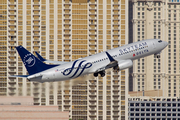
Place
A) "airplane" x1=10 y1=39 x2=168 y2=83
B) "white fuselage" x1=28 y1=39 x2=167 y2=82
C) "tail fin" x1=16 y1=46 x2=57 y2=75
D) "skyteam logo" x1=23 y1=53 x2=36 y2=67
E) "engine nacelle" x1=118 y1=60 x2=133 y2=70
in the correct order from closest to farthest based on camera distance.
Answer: "white fuselage" x1=28 y1=39 x2=167 y2=82
"airplane" x1=10 y1=39 x2=168 y2=83
"tail fin" x1=16 y1=46 x2=57 y2=75
"skyteam logo" x1=23 y1=53 x2=36 y2=67
"engine nacelle" x1=118 y1=60 x2=133 y2=70

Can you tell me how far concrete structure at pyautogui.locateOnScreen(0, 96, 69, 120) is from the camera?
167 m

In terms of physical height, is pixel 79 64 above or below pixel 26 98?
above

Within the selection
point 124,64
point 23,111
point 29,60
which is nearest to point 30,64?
point 29,60

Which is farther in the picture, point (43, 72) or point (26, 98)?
point (26, 98)

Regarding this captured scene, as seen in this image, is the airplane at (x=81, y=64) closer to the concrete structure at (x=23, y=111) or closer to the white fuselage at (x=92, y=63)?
the white fuselage at (x=92, y=63)

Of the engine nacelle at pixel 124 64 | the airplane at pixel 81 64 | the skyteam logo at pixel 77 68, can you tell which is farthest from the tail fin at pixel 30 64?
the engine nacelle at pixel 124 64

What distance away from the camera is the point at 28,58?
132 m

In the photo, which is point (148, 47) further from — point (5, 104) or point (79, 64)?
point (5, 104)

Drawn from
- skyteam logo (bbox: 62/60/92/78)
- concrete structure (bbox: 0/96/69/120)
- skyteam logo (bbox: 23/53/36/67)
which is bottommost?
concrete structure (bbox: 0/96/69/120)

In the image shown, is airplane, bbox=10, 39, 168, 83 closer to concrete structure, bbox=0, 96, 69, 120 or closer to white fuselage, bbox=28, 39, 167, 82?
white fuselage, bbox=28, 39, 167, 82

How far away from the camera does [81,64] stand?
433 feet

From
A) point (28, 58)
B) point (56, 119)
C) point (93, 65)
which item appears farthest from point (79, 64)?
point (56, 119)

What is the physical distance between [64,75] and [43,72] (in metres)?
5.39

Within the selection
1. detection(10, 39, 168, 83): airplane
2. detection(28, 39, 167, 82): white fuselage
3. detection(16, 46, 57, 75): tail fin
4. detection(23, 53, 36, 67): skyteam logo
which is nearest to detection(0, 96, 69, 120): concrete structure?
detection(10, 39, 168, 83): airplane
